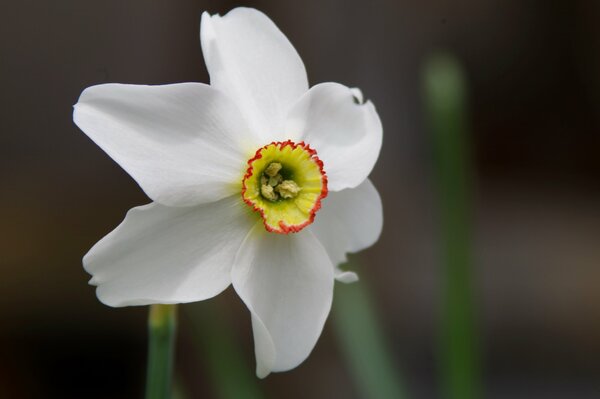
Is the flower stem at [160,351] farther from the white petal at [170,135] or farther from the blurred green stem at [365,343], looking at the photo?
the blurred green stem at [365,343]

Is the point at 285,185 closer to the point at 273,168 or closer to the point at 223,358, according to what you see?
the point at 273,168

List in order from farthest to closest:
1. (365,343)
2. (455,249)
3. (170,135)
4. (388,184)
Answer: (388,184) → (365,343) → (455,249) → (170,135)

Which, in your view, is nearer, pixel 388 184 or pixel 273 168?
pixel 273 168

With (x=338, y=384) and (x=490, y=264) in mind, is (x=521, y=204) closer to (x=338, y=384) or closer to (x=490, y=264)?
(x=490, y=264)

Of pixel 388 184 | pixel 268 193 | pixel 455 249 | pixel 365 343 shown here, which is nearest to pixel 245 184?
pixel 268 193

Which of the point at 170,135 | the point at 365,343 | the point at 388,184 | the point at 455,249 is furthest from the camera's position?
the point at 388,184
